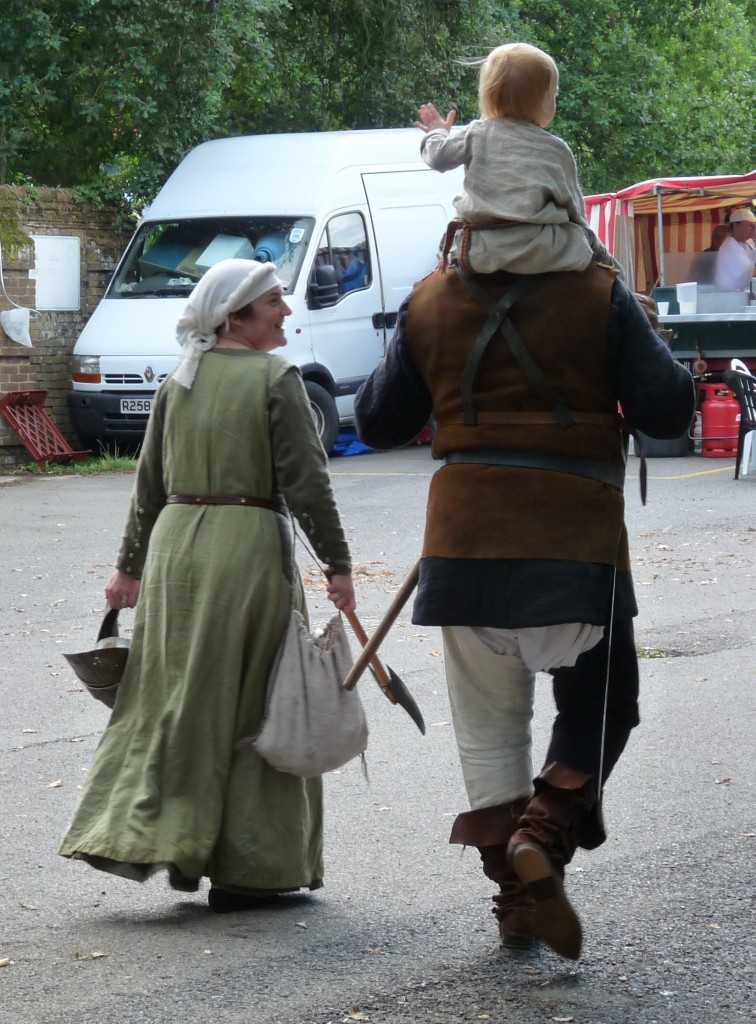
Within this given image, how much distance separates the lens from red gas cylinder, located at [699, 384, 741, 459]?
1523 cm

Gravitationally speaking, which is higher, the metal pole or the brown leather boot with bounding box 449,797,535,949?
the metal pole

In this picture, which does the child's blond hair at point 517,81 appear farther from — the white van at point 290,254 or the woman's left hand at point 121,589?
the white van at point 290,254

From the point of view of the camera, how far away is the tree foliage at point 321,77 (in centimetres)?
1686

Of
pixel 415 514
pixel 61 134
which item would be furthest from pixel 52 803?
pixel 61 134

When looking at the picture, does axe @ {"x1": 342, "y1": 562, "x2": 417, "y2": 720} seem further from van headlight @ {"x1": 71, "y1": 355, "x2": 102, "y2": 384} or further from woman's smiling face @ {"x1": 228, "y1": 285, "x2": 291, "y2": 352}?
van headlight @ {"x1": 71, "y1": 355, "x2": 102, "y2": 384}

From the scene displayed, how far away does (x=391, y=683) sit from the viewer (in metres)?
4.09

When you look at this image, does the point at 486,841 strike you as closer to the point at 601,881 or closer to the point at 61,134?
the point at 601,881

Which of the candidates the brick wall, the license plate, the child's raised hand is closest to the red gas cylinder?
the license plate

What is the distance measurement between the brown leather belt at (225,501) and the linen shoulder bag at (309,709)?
0.94ft

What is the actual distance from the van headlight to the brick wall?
731 millimetres

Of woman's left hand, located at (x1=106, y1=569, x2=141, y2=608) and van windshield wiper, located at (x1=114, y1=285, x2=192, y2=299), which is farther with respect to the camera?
van windshield wiper, located at (x1=114, y1=285, x2=192, y2=299)

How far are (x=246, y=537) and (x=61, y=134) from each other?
14.8 meters

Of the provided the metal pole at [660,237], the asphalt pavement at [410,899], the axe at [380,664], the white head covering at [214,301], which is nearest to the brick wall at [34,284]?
the metal pole at [660,237]

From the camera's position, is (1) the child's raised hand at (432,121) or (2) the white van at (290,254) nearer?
(1) the child's raised hand at (432,121)
